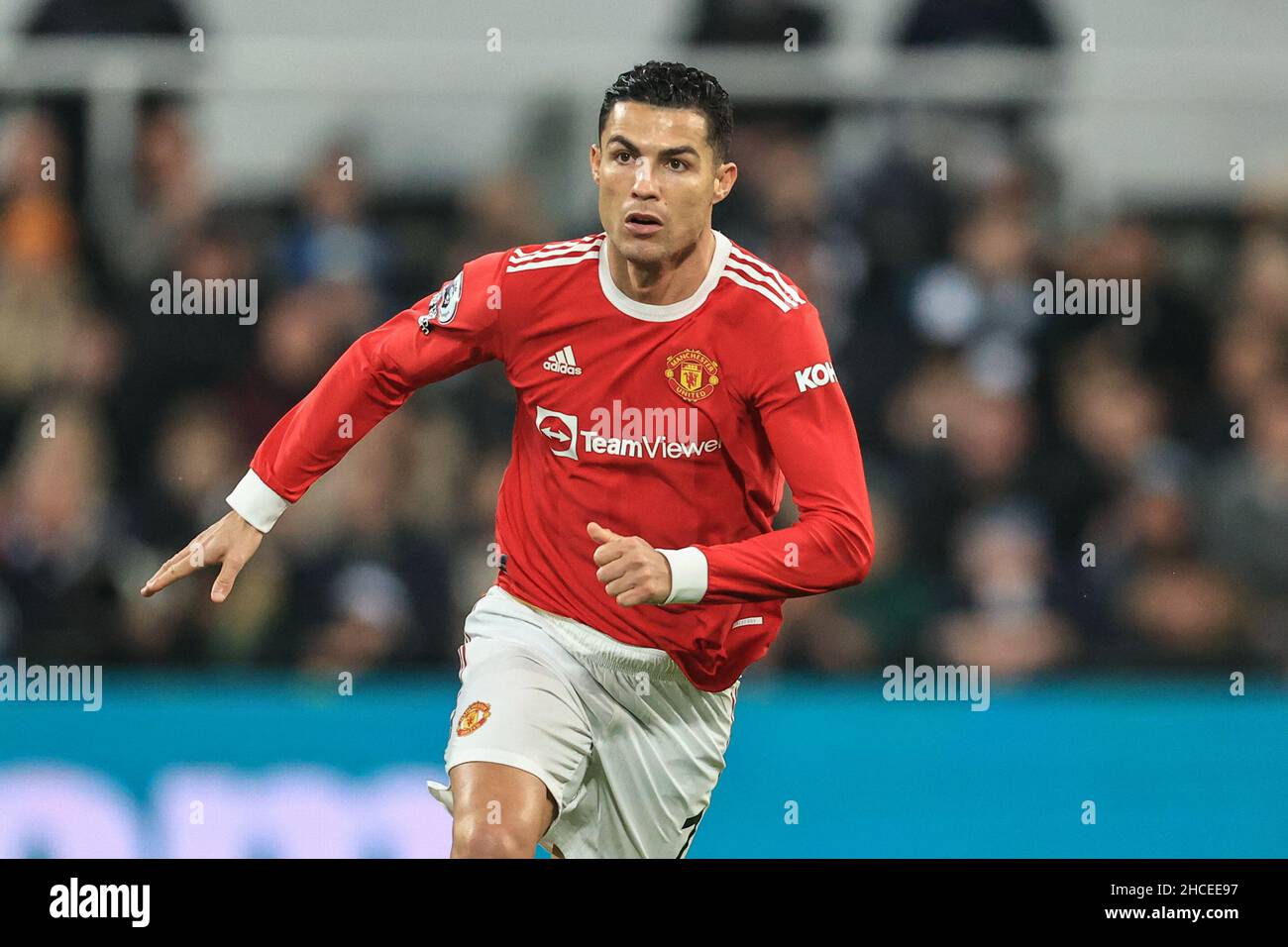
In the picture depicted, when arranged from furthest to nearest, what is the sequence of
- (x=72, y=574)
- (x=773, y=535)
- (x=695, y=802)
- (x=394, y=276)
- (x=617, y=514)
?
(x=394, y=276) → (x=72, y=574) → (x=695, y=802) → (x=617, y=514) → (x=773, y=535)

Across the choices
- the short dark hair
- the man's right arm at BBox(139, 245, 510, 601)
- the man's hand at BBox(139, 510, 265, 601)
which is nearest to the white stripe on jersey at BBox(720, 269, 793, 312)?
the short dark hair

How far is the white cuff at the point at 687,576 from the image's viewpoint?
4.01 m

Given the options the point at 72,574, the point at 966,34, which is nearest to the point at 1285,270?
the point at 966,34

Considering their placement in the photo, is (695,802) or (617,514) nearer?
(617,514)

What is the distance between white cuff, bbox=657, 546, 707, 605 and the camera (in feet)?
13.2

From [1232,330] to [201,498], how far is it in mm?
4141

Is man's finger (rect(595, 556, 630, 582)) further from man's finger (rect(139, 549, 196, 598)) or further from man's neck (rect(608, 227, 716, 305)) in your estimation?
man's finger (rect(139, 549, 196, 598))

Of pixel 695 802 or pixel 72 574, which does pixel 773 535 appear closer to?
pixel 695 802

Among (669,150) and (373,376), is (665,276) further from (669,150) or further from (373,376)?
(373,376)

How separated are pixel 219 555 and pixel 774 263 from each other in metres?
3.25

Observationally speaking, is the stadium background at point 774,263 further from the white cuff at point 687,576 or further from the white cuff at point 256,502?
the white cuff at point 687,576

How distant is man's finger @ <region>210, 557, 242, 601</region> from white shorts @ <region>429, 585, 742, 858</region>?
604 millimetres

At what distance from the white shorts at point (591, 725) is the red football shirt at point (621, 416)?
0.23 ft

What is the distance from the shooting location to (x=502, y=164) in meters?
7.38
